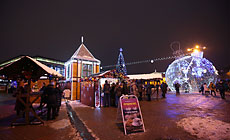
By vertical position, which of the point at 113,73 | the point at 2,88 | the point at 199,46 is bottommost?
the point at 2,88

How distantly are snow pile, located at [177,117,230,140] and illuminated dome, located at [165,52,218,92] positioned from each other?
1498cm

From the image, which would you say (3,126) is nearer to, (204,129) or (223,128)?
(204,129)

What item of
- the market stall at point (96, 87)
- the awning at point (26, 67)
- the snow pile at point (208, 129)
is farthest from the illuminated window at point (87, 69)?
the snow pile at point (208, 129)

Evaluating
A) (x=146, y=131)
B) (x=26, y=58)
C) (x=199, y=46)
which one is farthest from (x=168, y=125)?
(x=199, y=46)

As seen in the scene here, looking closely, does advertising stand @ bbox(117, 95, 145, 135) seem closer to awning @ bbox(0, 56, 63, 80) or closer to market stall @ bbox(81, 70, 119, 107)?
awning @ bbox(0, 56, 63, 80)

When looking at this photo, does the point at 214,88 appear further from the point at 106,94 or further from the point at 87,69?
the point at 87,69

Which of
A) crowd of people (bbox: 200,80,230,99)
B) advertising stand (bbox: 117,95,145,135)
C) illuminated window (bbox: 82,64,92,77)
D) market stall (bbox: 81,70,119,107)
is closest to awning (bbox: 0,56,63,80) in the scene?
advertising stand (bbox: 117,95,145,135)

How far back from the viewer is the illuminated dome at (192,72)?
58.4ft

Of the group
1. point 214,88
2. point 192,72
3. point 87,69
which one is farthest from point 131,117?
point 192,72

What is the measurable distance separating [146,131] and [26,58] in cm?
565

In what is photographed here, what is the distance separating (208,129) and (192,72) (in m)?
16.0

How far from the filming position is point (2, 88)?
29.5 meters

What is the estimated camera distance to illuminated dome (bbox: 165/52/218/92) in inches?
701

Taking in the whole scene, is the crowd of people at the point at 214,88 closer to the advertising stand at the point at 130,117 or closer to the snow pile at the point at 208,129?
the snow pile at the point at 208,129
